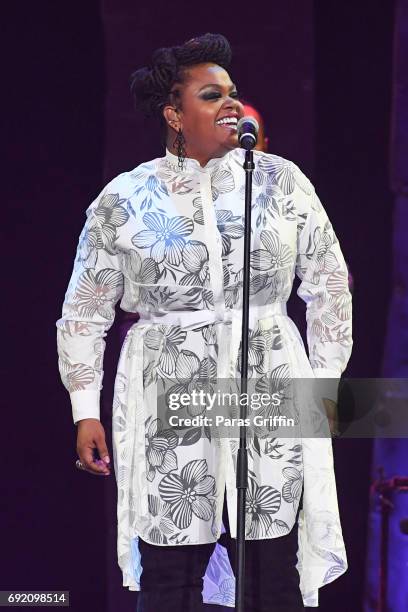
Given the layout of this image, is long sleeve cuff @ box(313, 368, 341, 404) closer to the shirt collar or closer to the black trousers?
the black trousers

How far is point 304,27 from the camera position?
315 centimetres

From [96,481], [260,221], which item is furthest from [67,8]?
[96,481]

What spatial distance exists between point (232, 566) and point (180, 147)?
963 mm

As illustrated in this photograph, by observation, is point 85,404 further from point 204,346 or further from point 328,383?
point 328,383

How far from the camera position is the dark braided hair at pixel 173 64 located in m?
2.45

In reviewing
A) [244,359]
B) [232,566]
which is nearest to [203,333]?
[244,359]

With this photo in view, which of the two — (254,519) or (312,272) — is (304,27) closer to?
(312,272)

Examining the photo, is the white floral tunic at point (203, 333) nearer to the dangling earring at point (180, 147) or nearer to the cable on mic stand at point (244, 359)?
the dangling earring at point (180, 147)

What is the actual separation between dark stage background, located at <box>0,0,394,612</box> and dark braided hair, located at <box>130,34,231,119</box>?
674 millimetres

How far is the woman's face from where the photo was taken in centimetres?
238

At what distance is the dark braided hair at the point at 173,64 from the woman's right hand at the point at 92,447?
0.77 m

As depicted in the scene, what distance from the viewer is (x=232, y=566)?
7.43 ft

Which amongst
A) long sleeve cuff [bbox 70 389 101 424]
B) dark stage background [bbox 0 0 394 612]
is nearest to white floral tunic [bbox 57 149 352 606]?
long sleeve cuff [bbox 70 389 101 424]

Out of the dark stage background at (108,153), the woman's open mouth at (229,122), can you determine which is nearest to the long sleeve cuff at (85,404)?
the woman's open mouth at (229,122)
